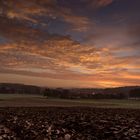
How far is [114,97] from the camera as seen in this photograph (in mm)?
103750

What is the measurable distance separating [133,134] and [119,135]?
1066 mm

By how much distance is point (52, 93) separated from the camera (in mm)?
101812

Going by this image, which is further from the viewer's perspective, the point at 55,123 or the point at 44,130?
the point at 55,123

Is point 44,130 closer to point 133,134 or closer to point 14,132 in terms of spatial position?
point 14,132

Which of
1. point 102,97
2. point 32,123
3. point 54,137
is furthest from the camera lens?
point 102,97

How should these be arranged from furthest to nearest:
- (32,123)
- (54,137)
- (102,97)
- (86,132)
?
(102,97) < (32,123) < (86,132) < (54,137)

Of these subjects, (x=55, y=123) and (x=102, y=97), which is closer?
(x=55, y=123)

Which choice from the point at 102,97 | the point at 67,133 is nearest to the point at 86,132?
the point at 67,133

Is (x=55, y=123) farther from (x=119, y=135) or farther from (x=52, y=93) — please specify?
(x=52, y=93)

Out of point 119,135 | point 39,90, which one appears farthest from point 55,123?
point 39,90

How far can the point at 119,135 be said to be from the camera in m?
20.6

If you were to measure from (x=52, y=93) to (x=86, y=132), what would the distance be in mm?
80455

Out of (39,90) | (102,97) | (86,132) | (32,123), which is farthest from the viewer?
(39,90)

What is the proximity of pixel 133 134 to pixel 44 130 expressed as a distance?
6529 mm
